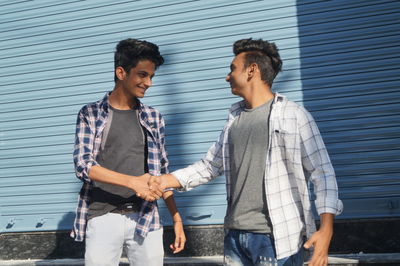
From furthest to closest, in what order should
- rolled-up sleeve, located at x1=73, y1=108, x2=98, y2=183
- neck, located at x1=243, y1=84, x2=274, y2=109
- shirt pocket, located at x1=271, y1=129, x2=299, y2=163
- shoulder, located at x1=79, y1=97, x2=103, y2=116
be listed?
1. shoulder, located at x1=79, y1=97, x2=103, y2=116
2. rolled-up sleeve, located at x1=73, y1=108, x2=98, y2=183
3. neck, located at x1=243, y1=84, x2=274, y2=109
4. shirt pocket, located at x1=271, y1=129, x2=299, y2=163

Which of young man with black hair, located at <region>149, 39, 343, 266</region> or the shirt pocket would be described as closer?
young man with black hair, located at <region>149, 39, 343, 266</region>

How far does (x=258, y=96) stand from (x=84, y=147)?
143 centimetres

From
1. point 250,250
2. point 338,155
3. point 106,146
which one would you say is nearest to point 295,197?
point 250,250

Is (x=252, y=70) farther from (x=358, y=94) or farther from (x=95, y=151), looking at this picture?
(x=358, y=94)

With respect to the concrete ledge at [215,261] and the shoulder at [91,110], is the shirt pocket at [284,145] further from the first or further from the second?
the concrete ledge at [215,261]

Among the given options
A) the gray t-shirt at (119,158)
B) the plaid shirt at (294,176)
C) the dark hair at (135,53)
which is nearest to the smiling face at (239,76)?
the plaid shirt at (294,176)

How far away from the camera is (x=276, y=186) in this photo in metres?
3.75

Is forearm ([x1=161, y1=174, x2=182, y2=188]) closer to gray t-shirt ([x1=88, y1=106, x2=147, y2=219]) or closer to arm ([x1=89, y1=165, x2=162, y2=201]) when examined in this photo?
arm ([x1=89, y1=165, x2=162, y2=201])

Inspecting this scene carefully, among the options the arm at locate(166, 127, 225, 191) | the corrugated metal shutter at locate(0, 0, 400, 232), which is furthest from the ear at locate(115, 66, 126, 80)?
the corrugated metal shutter at locate(0, 0, 400, 232)

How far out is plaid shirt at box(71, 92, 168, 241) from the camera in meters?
4.39

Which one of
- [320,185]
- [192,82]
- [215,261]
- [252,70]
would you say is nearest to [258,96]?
[252,70]

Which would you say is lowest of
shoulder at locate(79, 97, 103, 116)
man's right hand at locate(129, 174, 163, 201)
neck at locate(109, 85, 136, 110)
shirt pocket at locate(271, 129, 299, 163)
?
man's right hand at locate(129, 174, 163, 201)

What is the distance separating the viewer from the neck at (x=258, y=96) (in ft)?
13.4

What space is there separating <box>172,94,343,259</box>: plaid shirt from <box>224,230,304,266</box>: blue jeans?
0.20 ft
